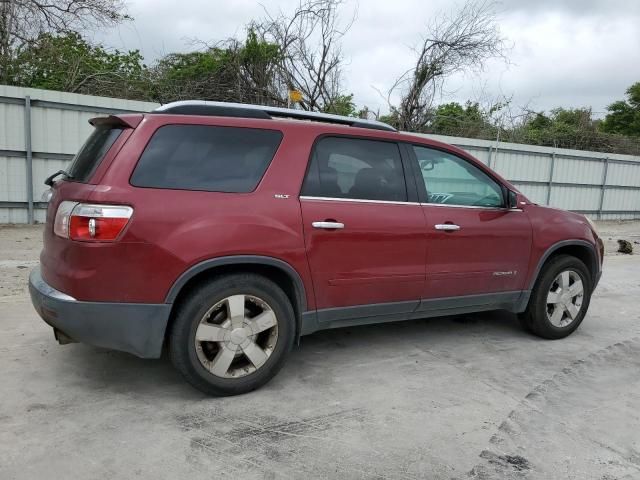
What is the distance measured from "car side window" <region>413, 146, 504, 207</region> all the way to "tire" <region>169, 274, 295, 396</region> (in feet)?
5.00

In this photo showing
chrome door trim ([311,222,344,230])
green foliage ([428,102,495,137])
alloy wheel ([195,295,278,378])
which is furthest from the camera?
green foliage ([428,102,495,137])

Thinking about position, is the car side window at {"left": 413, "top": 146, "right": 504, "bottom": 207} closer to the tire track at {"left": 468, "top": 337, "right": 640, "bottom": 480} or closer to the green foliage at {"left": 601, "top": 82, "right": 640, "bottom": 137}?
the tire track at {"left": 468, "top": 337, "right": 640, "bottom": 480}

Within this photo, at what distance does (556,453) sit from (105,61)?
45.8ft

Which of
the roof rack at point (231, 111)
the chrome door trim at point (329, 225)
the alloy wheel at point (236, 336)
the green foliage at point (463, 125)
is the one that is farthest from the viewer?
the green foliage at point (463, 125)

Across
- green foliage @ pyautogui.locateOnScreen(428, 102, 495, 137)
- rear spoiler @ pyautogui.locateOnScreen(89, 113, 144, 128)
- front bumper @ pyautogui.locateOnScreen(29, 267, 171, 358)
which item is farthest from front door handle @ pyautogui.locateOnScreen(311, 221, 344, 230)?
green foliage @ pyautogui.locateOnScreen(428, 102, 495, 137)

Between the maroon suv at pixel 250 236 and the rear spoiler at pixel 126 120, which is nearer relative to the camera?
the maroon suv at pixel 250 236

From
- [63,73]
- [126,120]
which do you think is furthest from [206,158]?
[63,73]

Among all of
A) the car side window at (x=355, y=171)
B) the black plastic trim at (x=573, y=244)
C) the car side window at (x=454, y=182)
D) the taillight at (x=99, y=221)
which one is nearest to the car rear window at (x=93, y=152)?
the taillight at (x=99, y=221)

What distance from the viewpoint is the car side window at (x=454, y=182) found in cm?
415

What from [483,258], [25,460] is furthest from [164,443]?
[483,258]

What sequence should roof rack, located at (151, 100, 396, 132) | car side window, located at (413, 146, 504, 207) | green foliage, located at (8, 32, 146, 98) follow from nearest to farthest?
roof rack, located at (151, 100, 396, 132)
car side window, located at (413, 146, 504, 207)
green foliage, located at (8, 32, 146, 98)

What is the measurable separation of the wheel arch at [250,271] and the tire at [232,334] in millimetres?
57

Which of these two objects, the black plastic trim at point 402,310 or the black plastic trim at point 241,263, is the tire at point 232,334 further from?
the black plastic trim at point 402,310

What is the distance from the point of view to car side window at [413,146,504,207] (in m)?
4.15
